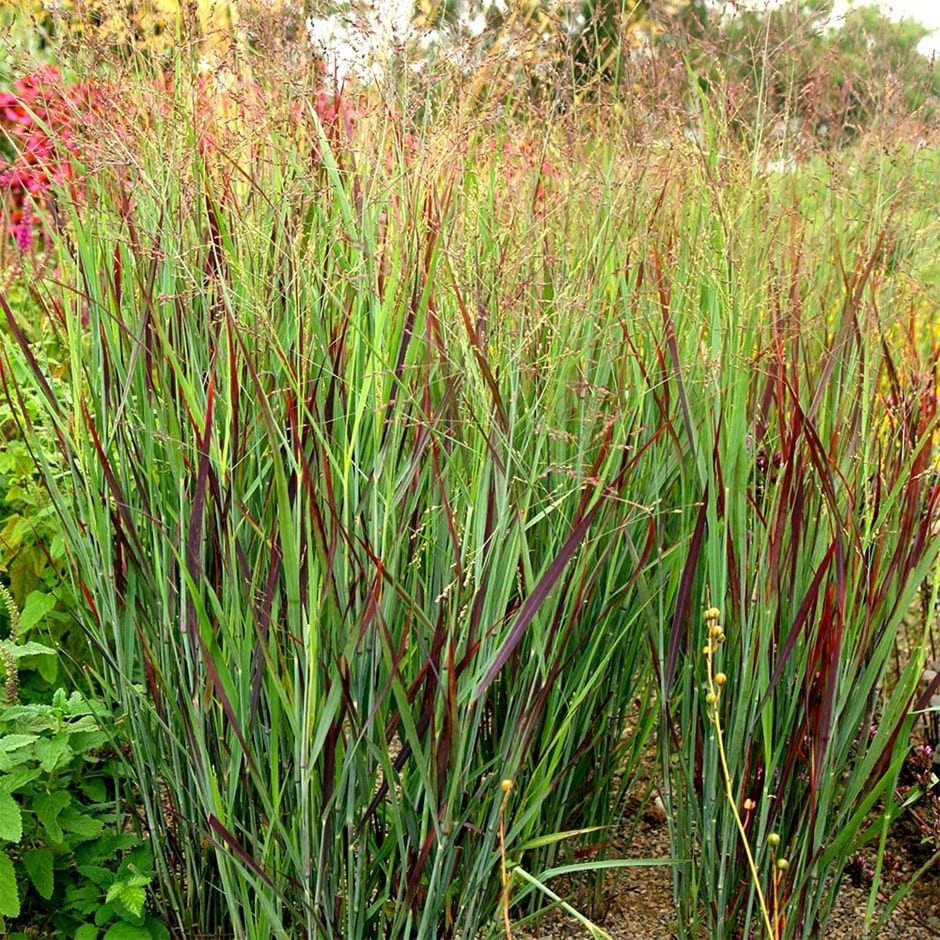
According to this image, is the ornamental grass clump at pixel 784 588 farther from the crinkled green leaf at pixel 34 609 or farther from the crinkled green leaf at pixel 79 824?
the crinkled green leaf at pixel 34 609

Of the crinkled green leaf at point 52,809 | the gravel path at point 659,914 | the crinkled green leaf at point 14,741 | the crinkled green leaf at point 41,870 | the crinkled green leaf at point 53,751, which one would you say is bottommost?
the gravel path at point 659,914

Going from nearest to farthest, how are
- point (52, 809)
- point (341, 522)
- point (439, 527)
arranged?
point (341, 522) → point (439, 527) → point (52, 809)

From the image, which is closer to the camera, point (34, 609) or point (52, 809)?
point (52, 809)

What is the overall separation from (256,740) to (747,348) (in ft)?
3.76

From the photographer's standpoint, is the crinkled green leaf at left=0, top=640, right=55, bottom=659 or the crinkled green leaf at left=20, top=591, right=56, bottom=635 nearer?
the crinkled green leaf at left=0, top=640, right=55, bottom=659

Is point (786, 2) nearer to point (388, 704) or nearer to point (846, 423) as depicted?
point (846, 423)

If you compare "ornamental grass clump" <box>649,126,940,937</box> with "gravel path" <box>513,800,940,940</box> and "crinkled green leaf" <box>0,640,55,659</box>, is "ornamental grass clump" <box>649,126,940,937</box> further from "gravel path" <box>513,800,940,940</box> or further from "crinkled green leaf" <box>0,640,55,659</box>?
"crinkled green leaf" <box>0,640,55,659</box>

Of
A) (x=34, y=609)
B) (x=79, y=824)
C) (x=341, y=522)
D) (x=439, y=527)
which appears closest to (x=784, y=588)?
(x=439, y=527)

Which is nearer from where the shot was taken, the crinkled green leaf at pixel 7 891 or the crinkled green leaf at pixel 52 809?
the crinkled green leaf at pixel 7 891

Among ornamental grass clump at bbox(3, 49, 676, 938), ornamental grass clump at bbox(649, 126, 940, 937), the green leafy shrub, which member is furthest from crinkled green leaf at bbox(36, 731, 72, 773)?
ornamental grass clump at bbox(649, 126, 940, 937)

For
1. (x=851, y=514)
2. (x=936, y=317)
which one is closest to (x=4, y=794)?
(x=851, y=514)

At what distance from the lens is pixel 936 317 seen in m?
3.54

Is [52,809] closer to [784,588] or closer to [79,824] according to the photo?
[79,824]

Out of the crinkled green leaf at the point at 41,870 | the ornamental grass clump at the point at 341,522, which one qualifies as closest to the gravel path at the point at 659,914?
the ornamental grass clump at the point at 341,522
